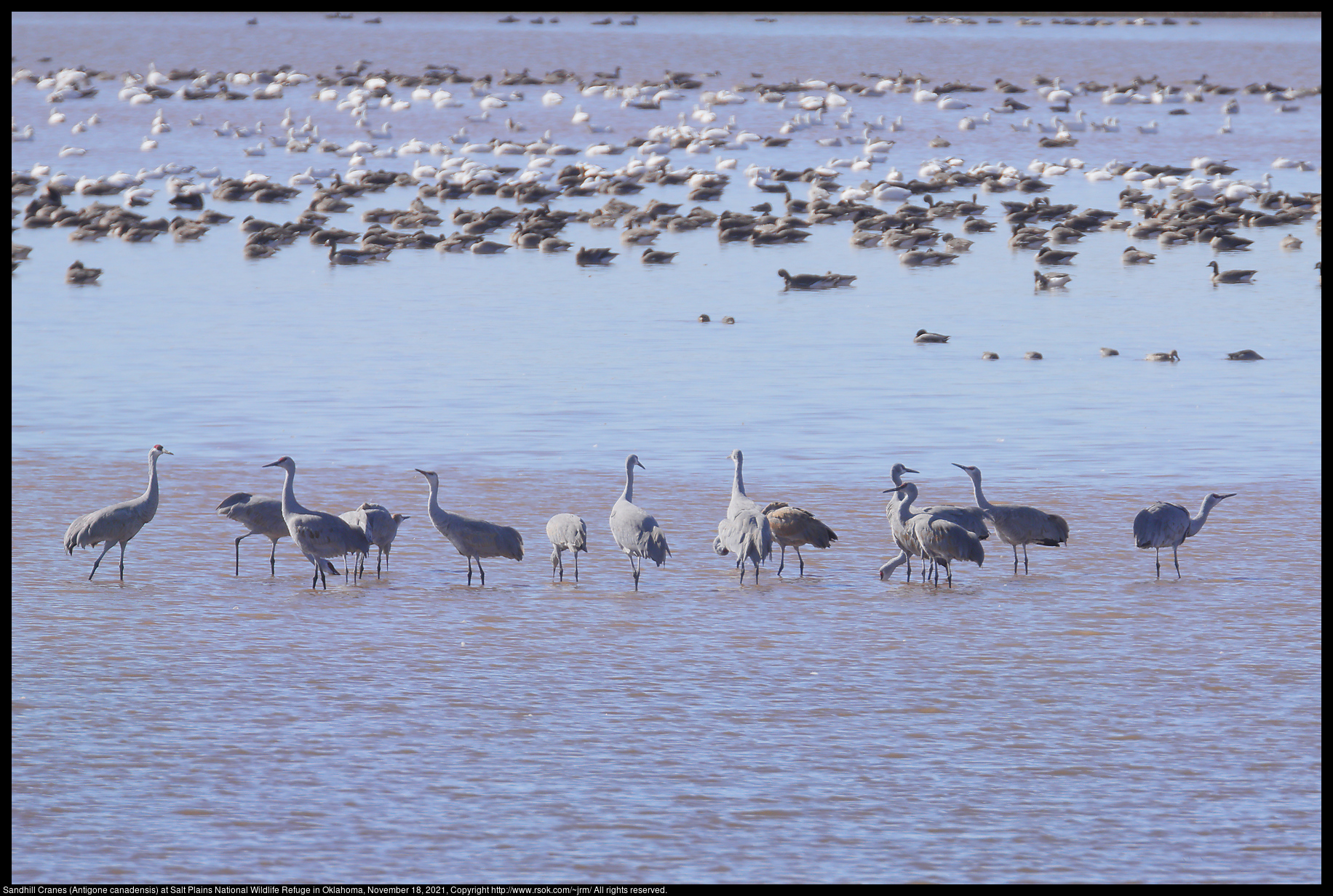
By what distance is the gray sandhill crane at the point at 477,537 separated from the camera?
41.9ft

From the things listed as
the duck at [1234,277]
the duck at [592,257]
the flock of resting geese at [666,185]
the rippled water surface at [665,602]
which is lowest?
the rippled water surface at [665,602]

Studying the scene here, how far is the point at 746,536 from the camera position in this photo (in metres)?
12.9

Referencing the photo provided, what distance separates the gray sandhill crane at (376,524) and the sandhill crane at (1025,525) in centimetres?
387

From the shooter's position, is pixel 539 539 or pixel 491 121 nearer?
pixel 539 539

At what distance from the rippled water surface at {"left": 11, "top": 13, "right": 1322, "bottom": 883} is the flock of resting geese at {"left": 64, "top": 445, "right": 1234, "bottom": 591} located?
251 mm

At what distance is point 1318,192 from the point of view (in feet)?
154

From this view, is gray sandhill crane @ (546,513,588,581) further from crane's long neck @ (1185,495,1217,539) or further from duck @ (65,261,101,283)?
duck @ (65,261,101,283)

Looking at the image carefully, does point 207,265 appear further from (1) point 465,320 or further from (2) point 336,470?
(2) point 336,470

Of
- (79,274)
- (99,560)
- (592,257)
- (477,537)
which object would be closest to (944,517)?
(477,537)

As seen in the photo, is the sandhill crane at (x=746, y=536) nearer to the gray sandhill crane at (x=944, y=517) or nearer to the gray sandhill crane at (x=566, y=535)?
the gray sandhill crane at (x=944, y=517)

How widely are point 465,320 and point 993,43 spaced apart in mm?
106310

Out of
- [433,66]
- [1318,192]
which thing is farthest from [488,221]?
[433,66]

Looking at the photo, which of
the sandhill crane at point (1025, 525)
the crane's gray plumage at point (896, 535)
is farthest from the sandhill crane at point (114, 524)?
the sandhill crane at point (1025, 525)

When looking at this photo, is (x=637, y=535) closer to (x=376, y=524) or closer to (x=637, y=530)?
(x=637, y=530)
